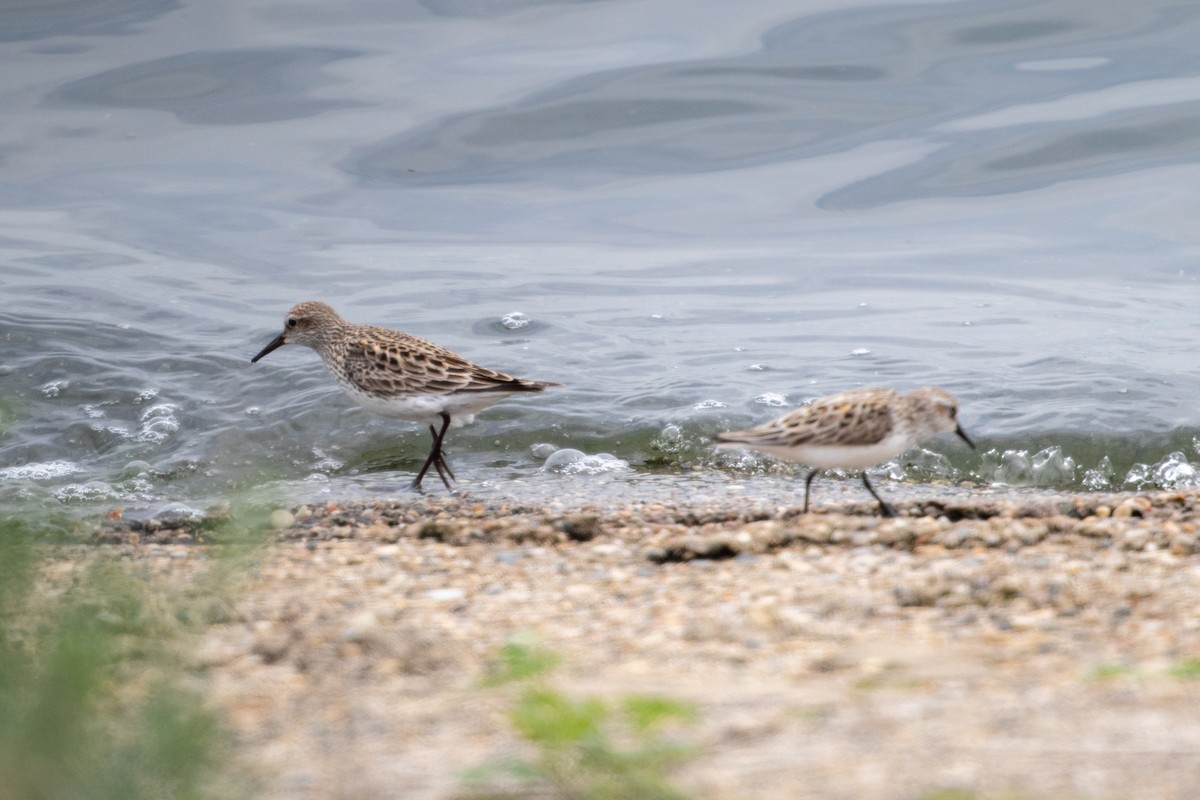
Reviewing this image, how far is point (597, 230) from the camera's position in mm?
15508

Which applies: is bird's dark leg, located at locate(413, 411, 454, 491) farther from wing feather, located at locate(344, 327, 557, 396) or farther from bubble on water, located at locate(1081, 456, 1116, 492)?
bubble on water, located at locate(1081, 456, 1116, 492)

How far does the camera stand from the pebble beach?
3.03m

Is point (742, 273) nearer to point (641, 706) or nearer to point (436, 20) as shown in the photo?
point (436, 20)

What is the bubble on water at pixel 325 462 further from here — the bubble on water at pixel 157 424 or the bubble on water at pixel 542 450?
the bubble on water at pixel 542 450

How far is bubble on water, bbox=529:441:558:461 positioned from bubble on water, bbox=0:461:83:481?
3250 mm

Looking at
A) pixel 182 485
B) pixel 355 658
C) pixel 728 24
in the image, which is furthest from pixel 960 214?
pixel 355 658

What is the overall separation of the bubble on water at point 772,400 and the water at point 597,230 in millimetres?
28

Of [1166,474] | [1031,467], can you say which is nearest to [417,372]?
[1031,467]

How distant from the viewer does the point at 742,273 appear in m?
14.3

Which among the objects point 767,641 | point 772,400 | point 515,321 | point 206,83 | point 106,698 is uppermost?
point 206,83

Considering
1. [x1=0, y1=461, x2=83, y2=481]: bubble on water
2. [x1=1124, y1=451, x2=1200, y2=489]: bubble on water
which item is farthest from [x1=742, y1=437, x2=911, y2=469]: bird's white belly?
[x1=0, y1=461, x2=83, y2=481]: bubble on water

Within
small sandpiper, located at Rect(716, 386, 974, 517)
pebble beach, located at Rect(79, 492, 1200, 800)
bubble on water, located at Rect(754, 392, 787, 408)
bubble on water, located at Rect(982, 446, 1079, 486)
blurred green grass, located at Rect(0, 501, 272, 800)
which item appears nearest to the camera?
blurred green grass, located at Rect(0, 501, 272, 800)

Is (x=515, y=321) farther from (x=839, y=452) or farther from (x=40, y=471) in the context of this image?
(x=839, y=452)

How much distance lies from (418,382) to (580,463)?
4.79ft
